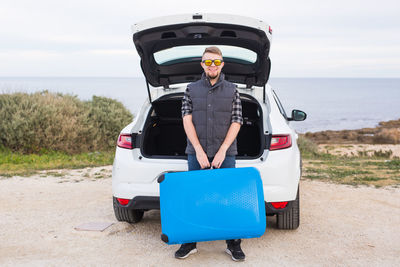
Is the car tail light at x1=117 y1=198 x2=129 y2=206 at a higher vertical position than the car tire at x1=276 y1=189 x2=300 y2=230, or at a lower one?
higher

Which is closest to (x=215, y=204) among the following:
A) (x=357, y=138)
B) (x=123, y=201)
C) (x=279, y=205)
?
(x=279, y=205)

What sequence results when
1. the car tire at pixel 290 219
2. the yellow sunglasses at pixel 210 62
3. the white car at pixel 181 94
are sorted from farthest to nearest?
the car tire at pixel 290 219
the white car at pixel 181 94
the yellow sunglasses at pixel 210 62

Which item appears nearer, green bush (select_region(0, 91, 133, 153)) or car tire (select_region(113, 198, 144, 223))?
car tire (select_region(113, 198, 144, 223))

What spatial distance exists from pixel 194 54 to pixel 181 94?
45cm

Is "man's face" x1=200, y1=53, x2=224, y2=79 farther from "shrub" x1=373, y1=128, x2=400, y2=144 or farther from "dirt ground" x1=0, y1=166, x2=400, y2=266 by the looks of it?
"shrub" x1=373, y1=128, x2=400, y2=144

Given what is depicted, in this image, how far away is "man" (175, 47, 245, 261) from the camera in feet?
11.9

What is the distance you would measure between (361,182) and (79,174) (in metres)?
5.37

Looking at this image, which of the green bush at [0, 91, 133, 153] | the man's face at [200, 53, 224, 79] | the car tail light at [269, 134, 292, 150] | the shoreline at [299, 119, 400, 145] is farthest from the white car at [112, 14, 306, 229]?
the shoreline at [299, 119, 400, 145]

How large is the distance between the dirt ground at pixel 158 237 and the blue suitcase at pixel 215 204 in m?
0.39

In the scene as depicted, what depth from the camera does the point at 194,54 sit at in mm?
4699

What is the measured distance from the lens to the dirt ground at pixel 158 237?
377cm

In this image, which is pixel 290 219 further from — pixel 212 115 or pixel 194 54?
pixel 194 54

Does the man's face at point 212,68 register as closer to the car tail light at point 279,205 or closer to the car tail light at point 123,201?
the car tail light at point 279,205

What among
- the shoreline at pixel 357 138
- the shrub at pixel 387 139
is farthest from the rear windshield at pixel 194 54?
the shrub at pixel 387 139
